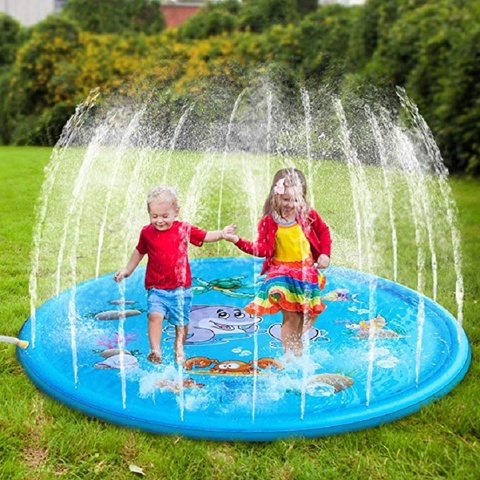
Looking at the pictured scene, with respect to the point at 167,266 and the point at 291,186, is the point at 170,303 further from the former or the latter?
the point at 291,186

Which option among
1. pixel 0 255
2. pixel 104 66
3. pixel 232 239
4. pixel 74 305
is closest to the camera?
pixel 232 239

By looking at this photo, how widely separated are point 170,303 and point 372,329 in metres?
1.37

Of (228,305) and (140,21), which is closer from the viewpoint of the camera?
(228,305)

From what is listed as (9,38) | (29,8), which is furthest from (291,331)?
(29,8)

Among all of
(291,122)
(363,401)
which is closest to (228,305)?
(363,401)

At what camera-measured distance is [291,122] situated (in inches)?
529

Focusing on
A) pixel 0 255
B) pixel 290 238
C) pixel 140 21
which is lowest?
pixel 0 255

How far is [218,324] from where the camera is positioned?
449 centimetres

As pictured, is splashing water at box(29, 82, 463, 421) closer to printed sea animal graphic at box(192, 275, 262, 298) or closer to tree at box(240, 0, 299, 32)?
printed sea animal graphic at box(192, 275, 262, 298)

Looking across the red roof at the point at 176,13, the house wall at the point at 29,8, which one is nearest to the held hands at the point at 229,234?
the red roof at the point at 176,13

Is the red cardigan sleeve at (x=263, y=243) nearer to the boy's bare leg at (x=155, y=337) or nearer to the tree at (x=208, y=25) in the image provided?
the boy's bare leg at (x=155, y=337)

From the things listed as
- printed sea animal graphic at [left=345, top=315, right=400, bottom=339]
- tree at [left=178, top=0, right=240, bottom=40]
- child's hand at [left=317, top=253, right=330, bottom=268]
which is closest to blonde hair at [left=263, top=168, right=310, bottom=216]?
child's hand at [left=317, top=253, right=330, bottom=268]

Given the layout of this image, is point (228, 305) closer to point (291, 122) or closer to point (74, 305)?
point (74, 305)

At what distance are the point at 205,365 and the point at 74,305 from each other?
1.34 meters
